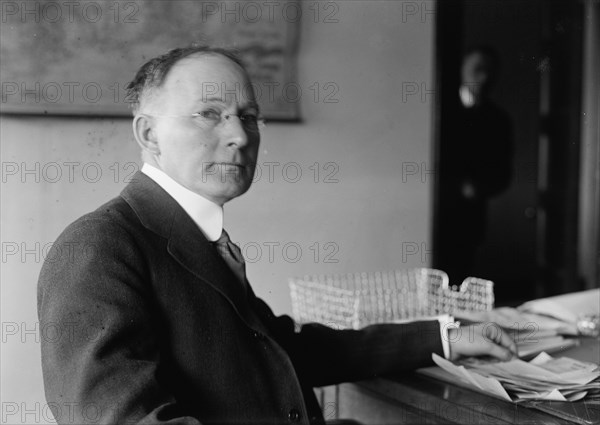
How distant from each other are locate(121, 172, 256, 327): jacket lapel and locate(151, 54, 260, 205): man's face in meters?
0.06

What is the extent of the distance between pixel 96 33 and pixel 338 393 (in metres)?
0.97

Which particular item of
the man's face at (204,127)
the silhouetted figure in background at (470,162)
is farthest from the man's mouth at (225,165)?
the silhouetted figure in background at (470,162)

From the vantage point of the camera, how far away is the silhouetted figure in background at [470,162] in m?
3.68

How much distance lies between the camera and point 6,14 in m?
1.32

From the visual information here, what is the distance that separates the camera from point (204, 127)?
125 cm

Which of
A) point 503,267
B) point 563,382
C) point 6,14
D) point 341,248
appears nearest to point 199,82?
point 6,14

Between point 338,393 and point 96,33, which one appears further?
point 338,393

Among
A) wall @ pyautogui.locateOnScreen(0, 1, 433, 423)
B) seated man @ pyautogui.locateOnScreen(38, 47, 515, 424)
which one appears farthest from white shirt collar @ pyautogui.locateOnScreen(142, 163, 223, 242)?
wall @ pyautogui.locateOnScreen(0, 1, 433, 423)

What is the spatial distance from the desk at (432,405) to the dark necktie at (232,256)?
407 mm

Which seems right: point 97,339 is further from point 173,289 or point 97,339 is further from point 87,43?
point 87,43

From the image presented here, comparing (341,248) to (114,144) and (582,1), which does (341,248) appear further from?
(582,1)

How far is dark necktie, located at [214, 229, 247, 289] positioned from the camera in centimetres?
127

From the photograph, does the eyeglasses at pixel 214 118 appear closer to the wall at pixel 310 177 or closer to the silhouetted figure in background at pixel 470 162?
the wall at pixel 310 177

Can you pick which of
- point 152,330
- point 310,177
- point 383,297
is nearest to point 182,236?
point 152,330
